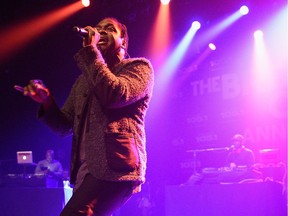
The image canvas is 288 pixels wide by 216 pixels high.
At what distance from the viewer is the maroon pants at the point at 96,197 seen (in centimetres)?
171

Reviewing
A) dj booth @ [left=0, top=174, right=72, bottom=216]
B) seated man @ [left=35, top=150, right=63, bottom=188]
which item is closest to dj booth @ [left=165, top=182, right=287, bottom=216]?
dj booth @ [left=0, top=174, right=72, bottom=216]

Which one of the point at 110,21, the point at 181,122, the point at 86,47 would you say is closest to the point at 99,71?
the point at 86,47

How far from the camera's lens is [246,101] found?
9.60m

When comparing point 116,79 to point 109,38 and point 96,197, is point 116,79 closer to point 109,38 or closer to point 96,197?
point 109,38

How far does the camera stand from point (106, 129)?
5.96 feet

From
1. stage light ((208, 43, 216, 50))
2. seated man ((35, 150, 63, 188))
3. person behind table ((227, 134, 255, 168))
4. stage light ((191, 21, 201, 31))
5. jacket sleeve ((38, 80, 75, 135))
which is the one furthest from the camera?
stage light ((208, 43, 216, 50))

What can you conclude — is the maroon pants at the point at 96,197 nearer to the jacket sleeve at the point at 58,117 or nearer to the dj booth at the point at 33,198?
the jacket sleeve at the point at 58,117

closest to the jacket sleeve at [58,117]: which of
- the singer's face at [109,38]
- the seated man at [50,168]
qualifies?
the singer's face at [109,38]

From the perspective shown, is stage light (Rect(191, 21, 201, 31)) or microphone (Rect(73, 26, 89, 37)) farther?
stage light (Rect(191, 21, 201, 31))

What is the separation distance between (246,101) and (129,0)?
3521 mm

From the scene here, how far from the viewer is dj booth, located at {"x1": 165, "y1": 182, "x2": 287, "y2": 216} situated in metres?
5.28

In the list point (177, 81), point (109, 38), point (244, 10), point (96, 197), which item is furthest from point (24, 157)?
point (96, 197)

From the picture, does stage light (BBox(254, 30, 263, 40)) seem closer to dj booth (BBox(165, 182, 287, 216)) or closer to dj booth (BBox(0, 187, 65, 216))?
dj booth (BBox(165, 182, 287, 216))

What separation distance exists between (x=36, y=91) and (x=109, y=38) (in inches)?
17.0
